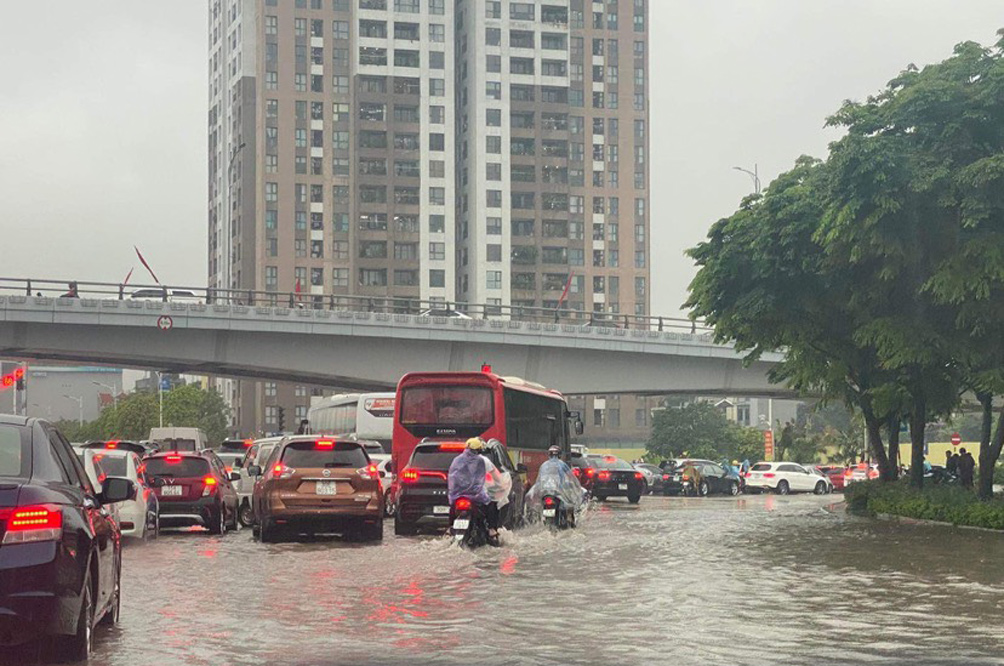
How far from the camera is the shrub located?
94.1 ft

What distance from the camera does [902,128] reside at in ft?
101

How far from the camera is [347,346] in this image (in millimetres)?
60312

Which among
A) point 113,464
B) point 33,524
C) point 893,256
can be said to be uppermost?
point 893,256

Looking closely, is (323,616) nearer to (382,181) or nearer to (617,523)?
(617,523)

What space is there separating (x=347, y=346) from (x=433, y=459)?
3350cm

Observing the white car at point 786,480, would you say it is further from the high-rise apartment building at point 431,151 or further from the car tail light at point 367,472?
the high-rise apartment building at point 431,151

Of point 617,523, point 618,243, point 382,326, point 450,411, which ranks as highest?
point 618,243

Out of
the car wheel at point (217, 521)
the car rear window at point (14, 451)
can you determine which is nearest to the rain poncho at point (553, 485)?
the car wheel at point (217, 521)

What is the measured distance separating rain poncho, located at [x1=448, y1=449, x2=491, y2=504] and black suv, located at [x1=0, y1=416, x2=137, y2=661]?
12.4m

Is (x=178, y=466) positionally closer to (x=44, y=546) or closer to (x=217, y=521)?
(x=217, y=521)

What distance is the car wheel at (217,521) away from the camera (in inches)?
1096

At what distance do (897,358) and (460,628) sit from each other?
19.6 meters

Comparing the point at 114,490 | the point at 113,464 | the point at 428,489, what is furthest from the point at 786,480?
the point at 114,490

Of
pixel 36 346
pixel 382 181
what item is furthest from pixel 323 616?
pixel 382 181
